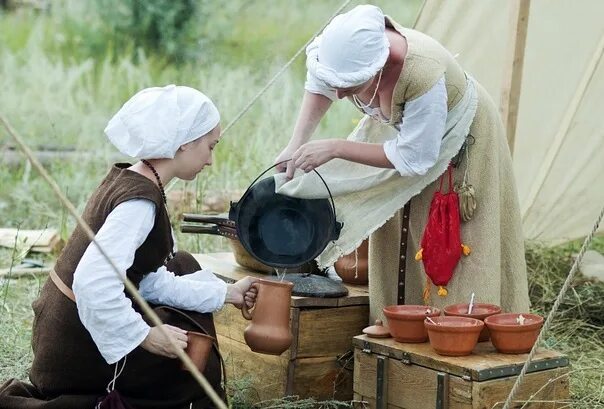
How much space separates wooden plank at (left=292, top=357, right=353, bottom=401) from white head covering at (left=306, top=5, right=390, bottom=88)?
1043mm

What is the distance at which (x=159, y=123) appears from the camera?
125 inches

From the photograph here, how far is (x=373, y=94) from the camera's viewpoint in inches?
146

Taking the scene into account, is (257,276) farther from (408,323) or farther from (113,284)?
(113,284)

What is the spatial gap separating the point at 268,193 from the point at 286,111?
4535 mm

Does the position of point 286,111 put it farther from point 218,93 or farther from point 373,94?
point 373,94

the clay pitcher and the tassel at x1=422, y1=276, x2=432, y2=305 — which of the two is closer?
the clay pitcher

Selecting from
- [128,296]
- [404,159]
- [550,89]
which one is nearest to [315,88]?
[404,159]

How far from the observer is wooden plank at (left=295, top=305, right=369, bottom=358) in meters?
3.87

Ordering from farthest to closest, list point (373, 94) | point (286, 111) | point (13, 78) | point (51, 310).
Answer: point (13, 78) < point (286, 111) < point (373, 94) < point (51, 310)

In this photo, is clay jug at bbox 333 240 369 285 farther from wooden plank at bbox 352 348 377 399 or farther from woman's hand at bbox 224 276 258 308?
→ woman's hand at bbox 224 276 258 308

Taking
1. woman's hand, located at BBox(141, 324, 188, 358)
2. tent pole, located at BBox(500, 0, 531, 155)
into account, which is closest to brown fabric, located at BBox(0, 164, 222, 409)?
woman's hand, located at BBox(141, 324, 188, 358)

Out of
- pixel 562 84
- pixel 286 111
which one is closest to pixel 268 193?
pixel 562 84

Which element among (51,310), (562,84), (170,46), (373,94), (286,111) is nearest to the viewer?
(51,310)

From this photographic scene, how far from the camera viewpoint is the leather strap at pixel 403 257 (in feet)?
12.9
